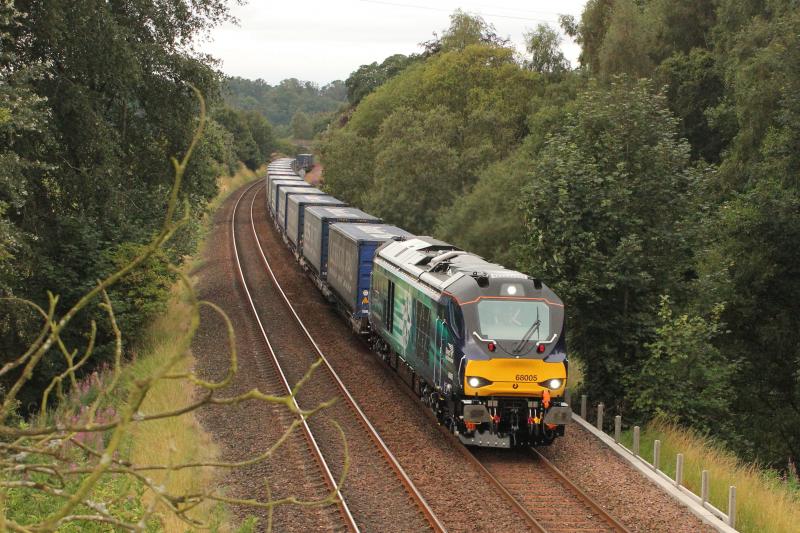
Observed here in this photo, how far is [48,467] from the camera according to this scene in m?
4.03

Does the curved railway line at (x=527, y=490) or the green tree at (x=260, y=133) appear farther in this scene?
the green tree at (x=260, y=133)

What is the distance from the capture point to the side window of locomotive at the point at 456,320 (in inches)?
602

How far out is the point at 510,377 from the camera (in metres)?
15.1

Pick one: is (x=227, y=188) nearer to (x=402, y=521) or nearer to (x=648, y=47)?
(x=648, y=47)

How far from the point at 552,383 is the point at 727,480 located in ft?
10.8

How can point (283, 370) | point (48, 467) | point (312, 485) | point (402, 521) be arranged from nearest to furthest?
point (48, 467), point (402, 521), point (312, 485), point (283, 370)

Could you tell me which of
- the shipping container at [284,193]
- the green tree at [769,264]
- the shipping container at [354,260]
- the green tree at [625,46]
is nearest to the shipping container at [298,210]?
the shipping container at [284,193]

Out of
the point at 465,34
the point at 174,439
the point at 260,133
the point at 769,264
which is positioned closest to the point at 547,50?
the point at 465,34

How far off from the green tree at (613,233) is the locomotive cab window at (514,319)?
3.92 metres

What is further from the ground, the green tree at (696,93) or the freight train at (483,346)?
the green tree at (696,93)

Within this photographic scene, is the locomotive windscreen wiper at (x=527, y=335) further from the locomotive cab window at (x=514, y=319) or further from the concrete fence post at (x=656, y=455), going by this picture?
the concrete fence post at (x=656, y=455)

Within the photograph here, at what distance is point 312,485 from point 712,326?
9.42 metres

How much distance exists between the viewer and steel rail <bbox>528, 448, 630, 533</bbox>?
12.4m

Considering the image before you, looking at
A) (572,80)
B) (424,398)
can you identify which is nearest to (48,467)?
(424,398)
